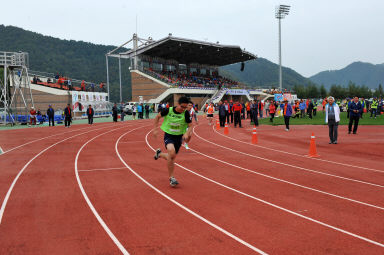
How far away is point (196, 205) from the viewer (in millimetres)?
5957

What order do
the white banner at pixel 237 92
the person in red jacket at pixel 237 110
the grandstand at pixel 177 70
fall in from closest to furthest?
the person in red jacket at pixel 237 110, the grandstand at pixel 177 70, the white banner at pixel 237 92

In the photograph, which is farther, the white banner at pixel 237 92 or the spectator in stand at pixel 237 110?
the white banner at pixel 237 92

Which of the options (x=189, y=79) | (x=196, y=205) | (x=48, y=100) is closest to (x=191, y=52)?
(x=189, y=79)

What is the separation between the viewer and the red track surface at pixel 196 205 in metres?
4.34

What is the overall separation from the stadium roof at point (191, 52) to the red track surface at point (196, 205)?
46.0 metres

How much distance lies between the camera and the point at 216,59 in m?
72.8

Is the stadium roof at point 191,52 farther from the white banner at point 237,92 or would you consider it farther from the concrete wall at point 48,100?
the concrete wall at point 48,100

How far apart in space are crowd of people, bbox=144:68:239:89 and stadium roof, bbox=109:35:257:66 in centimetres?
291

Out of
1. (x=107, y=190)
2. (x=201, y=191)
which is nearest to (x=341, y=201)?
(x=201, y=191)

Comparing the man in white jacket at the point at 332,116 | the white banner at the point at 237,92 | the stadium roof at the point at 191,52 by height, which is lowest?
the man in white jacket at the point at 332,116

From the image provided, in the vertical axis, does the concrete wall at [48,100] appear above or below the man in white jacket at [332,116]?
above

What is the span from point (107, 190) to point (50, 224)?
203 cm

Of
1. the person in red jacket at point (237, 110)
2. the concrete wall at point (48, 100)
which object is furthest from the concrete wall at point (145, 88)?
the person in red jacket at point (237, 110)

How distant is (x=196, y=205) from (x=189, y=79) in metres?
61.5
